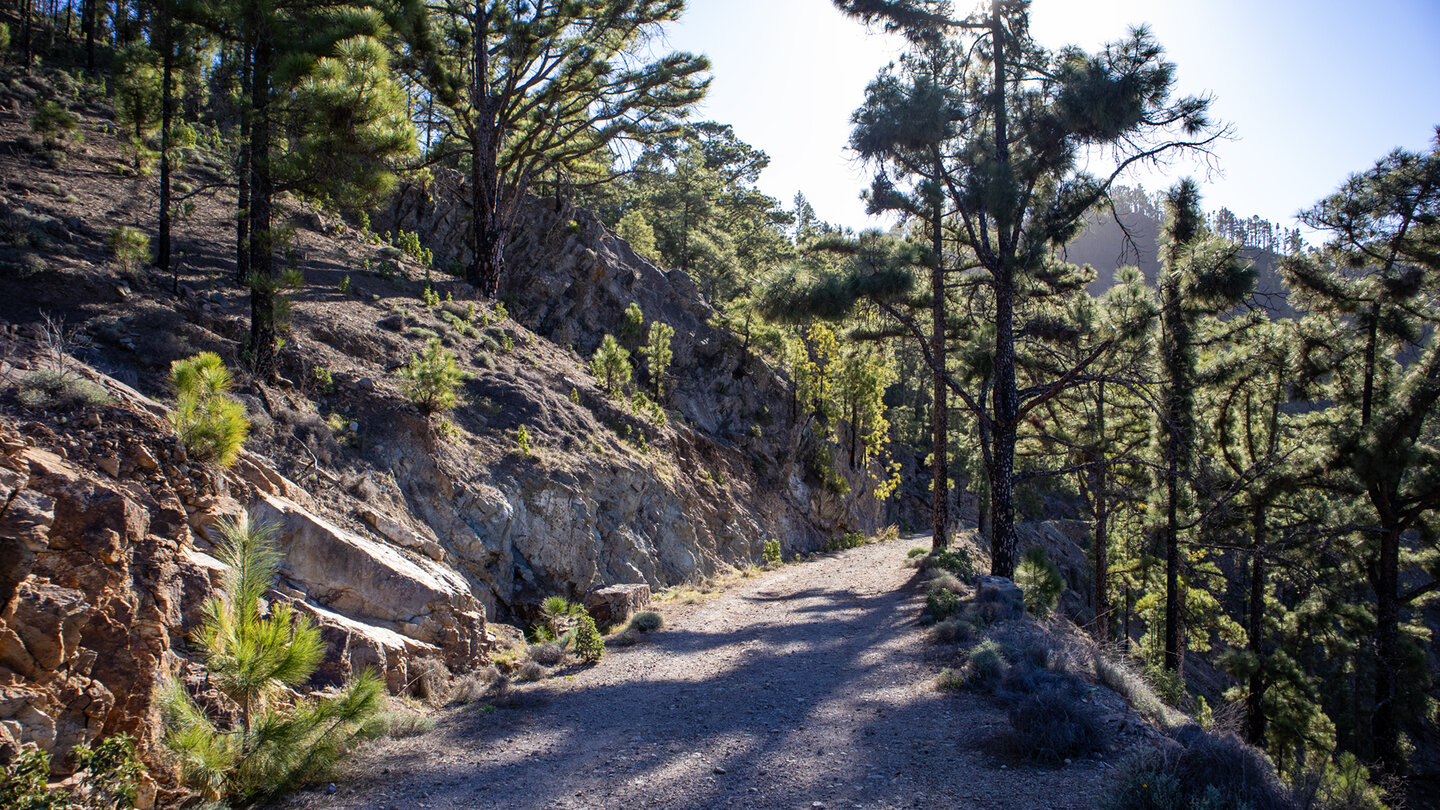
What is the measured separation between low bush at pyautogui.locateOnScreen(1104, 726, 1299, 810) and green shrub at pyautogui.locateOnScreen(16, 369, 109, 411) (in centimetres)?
758

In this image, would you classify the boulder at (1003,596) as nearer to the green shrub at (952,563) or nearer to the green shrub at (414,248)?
the green shrub at (952,563)

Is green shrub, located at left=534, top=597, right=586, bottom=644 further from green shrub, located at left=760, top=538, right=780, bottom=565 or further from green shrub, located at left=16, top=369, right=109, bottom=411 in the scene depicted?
green shrub, located at left=760, top=538, right=780, bottom=565

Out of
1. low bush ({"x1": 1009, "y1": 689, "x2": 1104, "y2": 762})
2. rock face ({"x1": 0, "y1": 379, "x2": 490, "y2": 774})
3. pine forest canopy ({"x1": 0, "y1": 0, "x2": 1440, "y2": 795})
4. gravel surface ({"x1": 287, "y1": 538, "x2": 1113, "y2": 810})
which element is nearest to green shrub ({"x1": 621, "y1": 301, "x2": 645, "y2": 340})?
pine forest canopy ({"x1": 0, "y1": 0, "x2": 1440, "y2": 795})

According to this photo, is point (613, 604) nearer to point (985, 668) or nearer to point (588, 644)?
point (588, 644)

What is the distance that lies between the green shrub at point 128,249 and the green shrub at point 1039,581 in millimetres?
15203

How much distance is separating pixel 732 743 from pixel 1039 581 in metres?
8.61

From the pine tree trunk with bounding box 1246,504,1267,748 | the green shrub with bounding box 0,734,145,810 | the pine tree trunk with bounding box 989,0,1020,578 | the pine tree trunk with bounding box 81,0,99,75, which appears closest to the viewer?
the green shrub with bounding box 0,734,145,810

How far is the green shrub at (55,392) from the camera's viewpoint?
4.78 metres

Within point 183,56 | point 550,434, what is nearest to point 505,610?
point 550,434

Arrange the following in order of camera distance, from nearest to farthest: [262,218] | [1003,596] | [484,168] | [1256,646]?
[262,218] → [1003,596] → [1256,646] → [484,168]

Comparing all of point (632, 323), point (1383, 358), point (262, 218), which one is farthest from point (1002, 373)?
point (632, 323)

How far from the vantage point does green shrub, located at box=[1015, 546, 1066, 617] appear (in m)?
11.5

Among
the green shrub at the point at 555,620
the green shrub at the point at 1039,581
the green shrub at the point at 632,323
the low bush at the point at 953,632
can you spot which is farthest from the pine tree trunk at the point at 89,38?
the green shrub at the point at 1039,581

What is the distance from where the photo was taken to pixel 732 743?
5680 millimetres
